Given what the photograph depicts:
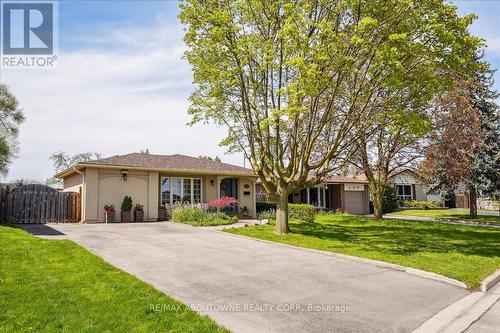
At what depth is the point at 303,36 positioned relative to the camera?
1213 cm

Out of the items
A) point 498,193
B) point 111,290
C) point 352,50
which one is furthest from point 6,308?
point 498,193

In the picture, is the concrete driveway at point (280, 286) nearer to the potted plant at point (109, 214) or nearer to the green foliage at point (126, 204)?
the potted plant at point (109, 214)

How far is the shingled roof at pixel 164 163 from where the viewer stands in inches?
811

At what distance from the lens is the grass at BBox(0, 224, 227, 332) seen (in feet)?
15.6

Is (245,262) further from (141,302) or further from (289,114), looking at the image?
(289,114)

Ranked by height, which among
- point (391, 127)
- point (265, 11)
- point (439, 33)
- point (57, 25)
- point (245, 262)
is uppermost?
point (265, 11)

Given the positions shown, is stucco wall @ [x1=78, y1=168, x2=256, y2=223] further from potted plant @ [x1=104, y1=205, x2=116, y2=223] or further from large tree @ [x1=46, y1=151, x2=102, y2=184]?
large tree @ [x1=46, y1=151, x2=102, y2=184]

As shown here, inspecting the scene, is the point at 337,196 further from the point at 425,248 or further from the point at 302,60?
the point at 302,60

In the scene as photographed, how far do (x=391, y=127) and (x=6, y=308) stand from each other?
13119 millimetres

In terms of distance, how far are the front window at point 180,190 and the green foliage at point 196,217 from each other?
8.39ft

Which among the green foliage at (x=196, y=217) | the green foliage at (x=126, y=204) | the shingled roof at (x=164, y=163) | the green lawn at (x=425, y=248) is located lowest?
the green lawn at (x=425, y=248)

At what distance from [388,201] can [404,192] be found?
8.75 metres

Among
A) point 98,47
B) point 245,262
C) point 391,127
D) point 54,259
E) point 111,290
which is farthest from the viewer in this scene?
point 391,127

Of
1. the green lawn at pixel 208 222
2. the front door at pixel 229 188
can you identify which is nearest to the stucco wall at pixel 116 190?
the front door at pixel 229 188
